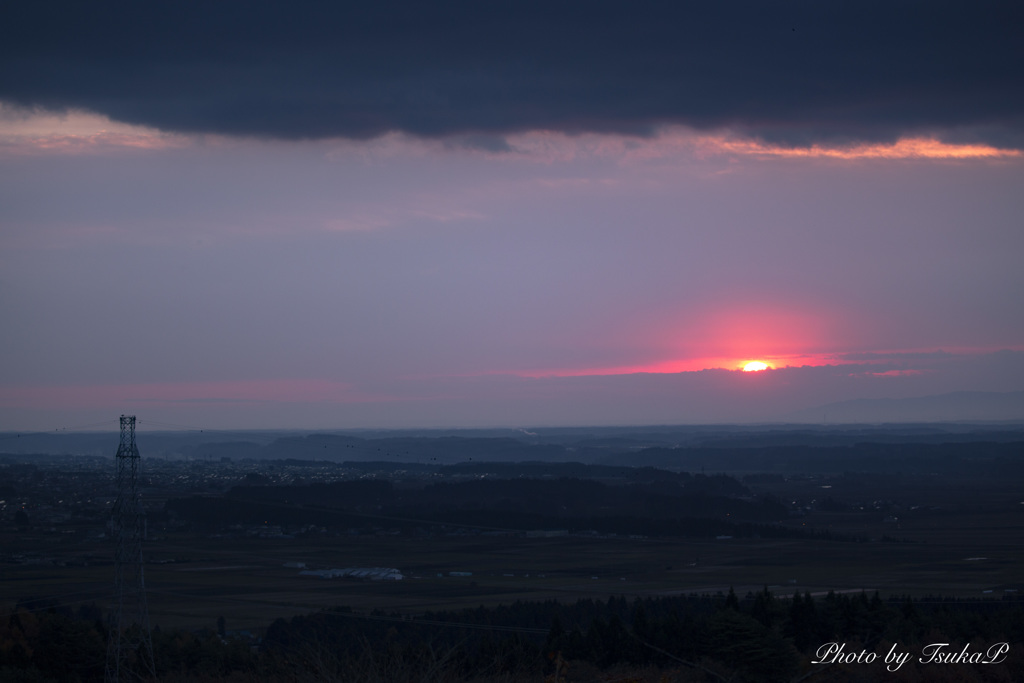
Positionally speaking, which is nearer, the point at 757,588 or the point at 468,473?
the point at 757,588

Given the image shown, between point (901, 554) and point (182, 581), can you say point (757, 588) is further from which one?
point (182, 581)

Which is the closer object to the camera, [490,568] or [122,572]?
[122,572]

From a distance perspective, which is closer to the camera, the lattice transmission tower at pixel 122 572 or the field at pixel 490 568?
the lattice transmission tower at pixel 122 572

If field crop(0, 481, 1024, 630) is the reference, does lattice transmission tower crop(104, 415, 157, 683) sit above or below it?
above

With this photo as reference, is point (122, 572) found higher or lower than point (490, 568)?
higher

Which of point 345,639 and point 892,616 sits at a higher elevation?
point 892,616

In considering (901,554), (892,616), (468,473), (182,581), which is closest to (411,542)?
(182,581)

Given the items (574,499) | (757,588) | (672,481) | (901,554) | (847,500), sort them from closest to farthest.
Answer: (757,588)
(901,554)
(574,499)
(847,500)
(672,481)

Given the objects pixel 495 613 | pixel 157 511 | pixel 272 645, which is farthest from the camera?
pixel 157 511

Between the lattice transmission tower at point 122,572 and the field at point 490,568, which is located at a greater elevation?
the lattice transmission tower at point 122,572

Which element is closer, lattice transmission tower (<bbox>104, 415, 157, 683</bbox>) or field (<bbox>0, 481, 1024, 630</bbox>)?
lattice transmission tower (<bbox>104, 415, 157, 683</bbox>)
